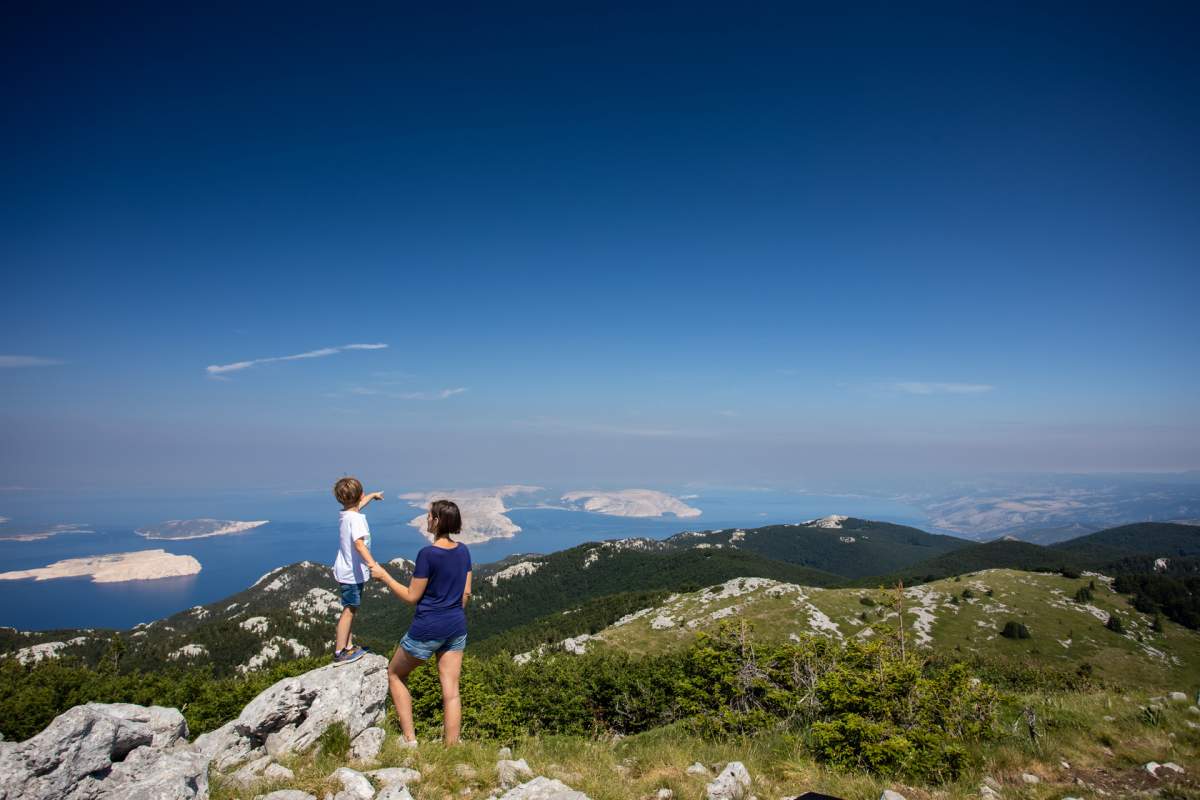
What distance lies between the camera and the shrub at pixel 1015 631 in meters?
97.9

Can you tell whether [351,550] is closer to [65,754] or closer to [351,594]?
[351,594]

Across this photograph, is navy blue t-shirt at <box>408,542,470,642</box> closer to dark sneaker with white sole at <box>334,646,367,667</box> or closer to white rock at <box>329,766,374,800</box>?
white rock at <box>329,766,374,800</box>

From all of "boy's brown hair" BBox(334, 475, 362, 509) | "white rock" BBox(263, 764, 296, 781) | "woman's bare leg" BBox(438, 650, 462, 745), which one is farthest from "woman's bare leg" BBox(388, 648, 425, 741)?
"boy's brown hair" BBox(334, 475, 362, 509)

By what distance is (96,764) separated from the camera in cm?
677

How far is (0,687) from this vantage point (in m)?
21.8

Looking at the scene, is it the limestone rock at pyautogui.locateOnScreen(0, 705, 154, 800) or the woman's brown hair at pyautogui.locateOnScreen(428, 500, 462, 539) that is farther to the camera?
the woman's brown hair at pyautogui.locateOnScreen(428, 500, 462, 539)

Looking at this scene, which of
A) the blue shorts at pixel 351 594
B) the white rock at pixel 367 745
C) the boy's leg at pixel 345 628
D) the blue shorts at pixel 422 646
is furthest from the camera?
the boy's leg at pixel 345 628

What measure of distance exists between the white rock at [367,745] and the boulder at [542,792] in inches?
101

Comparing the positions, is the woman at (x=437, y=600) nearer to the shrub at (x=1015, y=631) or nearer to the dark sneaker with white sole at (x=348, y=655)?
the dark sneaker with white sole at (x=348, y=655)

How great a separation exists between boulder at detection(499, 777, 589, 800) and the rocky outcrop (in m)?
3.91

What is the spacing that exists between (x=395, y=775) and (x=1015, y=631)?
132m

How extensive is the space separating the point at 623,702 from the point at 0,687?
45680 millimetres

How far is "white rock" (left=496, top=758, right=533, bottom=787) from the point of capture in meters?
7.23

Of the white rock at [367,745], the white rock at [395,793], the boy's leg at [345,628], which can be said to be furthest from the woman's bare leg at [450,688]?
the boy's leg at [345,628]
